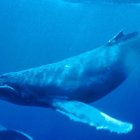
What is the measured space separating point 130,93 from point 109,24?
1620 centimetres

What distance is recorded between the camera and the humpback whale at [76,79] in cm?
973

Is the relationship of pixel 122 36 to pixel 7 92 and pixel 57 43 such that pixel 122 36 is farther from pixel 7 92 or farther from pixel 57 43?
pixel 57 43

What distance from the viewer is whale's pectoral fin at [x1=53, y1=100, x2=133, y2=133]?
8.36m

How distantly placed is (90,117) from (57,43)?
60.3m

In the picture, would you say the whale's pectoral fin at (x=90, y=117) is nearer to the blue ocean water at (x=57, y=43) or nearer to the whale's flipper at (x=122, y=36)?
the whale's flipper at (x=122, y=36)

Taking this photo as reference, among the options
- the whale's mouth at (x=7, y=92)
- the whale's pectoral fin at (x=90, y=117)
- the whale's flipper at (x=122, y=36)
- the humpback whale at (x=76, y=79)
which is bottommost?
the whale's pectoral fin at (x=90, y=117)

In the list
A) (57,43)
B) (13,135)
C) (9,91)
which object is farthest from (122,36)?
(57,43)

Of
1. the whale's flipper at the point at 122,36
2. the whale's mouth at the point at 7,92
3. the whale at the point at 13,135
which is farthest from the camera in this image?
the whale at the point at 13,135

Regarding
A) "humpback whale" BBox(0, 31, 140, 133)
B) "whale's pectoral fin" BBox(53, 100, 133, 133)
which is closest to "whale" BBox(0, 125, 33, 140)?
"humpback whale" BBox(0, 31, 140, 133)

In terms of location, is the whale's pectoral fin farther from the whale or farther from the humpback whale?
the whale

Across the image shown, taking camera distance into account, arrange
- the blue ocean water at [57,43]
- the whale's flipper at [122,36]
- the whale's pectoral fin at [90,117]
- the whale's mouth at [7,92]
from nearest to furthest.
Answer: the whale's pectoral fin at [90,117], the whale's mouth at [7,92], the whale's flipper at [122,36], the blue ocean water at [57,43]

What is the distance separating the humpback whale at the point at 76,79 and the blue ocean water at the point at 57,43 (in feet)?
78.7

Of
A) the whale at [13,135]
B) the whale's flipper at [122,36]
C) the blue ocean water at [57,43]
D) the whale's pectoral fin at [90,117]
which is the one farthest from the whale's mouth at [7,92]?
the blue ocean water at [57,43]

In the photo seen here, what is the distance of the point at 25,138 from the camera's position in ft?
44.0
